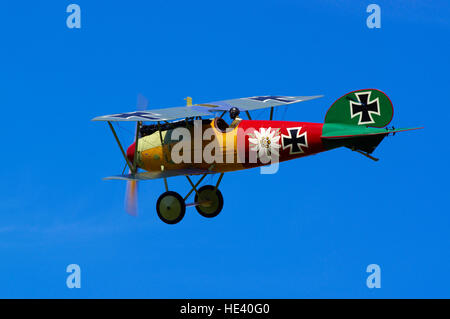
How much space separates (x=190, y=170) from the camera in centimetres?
2894

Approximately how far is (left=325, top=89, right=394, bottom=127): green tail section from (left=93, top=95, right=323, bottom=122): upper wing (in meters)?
2.54

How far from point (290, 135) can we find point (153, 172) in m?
4.20

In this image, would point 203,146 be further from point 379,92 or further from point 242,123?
point 379,92

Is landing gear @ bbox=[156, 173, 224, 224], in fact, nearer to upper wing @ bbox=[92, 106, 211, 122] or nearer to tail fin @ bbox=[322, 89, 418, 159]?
upper wing @ bbox=[92, 106, 211, 122]

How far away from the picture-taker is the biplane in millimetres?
26922

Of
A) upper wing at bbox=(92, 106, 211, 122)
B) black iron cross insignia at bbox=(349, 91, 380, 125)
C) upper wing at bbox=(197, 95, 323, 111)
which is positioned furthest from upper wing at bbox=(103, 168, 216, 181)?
black iron cross insignia at bbox=(349, 91, 380, 125)

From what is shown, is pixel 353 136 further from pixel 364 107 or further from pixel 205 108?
pixel 205 108

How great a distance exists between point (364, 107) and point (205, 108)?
451 centimetres

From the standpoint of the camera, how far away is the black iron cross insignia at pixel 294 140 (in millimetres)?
27734

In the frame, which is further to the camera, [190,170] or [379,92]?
[190,170]

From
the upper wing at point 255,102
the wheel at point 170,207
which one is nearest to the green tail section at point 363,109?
the upper wing at point 255,102

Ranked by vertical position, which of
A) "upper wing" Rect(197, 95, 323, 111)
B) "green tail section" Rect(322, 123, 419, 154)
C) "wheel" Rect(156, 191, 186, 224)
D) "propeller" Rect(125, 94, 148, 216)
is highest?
"upper wing" Rect(197, 95, 323, 111)
